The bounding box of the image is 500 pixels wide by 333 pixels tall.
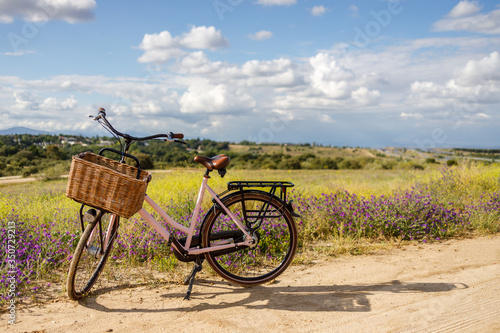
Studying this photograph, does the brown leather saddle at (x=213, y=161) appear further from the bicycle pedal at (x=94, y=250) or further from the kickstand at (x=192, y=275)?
the bicycle pedal at (x=94, y=250)

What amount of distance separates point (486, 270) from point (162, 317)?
4.11 meters

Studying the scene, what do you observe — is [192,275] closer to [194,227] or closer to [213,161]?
[194,227]

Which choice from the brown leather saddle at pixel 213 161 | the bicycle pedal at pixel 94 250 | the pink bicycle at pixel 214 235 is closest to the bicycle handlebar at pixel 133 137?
the pink bicycle at pixel 214 235

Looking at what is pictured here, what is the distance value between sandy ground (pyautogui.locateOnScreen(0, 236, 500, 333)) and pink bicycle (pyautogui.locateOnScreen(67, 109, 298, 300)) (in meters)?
0.23

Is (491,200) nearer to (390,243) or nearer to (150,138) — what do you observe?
(390,243)

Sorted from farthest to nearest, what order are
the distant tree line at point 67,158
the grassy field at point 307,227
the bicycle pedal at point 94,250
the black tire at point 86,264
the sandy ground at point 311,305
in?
the distant tree line at point 67,158
the grassy field at point 307,227
the bicycle pedal at point 94,250
the black tire at point 86,264
the sandy ground at point 311,305

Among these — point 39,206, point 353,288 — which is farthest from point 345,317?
point 39,206

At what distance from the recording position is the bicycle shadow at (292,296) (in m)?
3.71

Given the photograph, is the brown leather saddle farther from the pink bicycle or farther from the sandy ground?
the sandy ground

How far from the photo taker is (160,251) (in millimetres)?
4984

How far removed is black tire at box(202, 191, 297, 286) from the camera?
4090 millimetres

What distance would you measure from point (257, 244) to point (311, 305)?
93cm

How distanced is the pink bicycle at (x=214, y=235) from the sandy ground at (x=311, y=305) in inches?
9.2

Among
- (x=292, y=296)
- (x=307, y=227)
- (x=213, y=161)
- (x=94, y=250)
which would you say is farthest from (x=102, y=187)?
(x=307, y=227)
